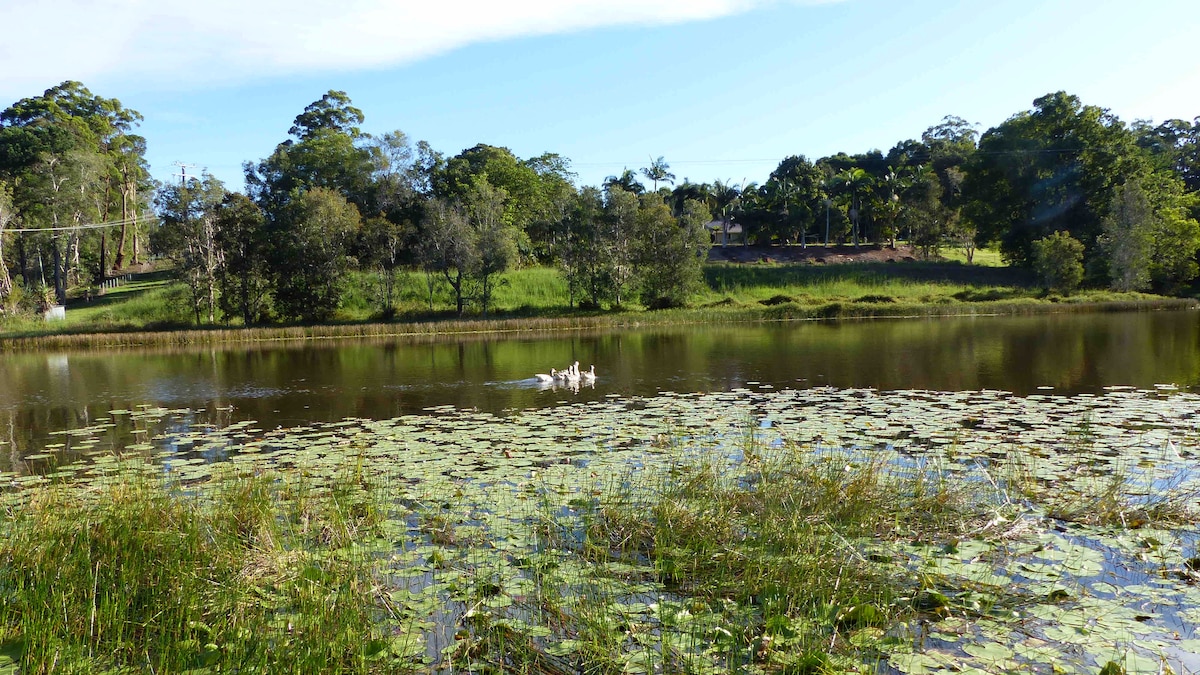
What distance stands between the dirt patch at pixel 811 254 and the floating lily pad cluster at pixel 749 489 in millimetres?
61514

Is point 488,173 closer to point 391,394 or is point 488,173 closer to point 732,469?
point 391,394

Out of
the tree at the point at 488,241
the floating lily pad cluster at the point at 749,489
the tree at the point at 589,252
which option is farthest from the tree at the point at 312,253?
the floating lily pad cluster at the point at 749,489

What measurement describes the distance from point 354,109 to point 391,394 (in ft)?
280

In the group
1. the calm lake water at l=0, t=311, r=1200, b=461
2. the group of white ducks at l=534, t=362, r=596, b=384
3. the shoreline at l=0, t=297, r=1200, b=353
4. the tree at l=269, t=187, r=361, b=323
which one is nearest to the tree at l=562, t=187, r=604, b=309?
the shoreline at l=0, t=297, r=1200, b=353

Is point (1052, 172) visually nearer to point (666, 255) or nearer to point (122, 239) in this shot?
point (666, 255)

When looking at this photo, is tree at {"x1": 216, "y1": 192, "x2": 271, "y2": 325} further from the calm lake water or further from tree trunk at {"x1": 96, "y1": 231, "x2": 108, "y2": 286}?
the calm lake water

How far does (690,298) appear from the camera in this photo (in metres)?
62.7

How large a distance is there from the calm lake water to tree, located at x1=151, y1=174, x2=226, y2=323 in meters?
17.2

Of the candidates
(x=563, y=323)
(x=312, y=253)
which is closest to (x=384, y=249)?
(x=312, y=253)

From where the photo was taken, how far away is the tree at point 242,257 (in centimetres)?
5712

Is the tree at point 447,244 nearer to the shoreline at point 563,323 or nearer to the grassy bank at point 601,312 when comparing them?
the grassy bank at point 601,312

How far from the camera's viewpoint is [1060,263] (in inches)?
2333

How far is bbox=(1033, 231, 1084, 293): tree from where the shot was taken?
59.0 metres

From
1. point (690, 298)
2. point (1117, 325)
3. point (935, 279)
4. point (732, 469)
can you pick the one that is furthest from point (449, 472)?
point (935, 279)
